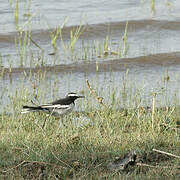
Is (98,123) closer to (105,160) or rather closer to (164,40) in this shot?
(105,160)

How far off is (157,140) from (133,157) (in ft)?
2.24

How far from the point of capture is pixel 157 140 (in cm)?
482

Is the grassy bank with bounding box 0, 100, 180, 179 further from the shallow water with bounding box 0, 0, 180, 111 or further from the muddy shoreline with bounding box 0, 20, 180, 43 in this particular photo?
the muddy shoreline with bounding box 0, 20, 180, 43

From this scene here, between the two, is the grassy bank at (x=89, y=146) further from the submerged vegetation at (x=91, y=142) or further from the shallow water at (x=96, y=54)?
the shallow water at (x=96, y=54)

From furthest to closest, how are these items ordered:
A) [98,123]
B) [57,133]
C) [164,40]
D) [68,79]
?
[164,40]
[68,79]
[98,123]
[57,133]

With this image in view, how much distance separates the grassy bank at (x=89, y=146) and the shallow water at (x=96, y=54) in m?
0.66

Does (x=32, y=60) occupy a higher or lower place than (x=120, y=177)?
higher

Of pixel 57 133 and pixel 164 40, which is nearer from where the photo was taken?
pixel 57 133

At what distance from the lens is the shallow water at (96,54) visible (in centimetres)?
780

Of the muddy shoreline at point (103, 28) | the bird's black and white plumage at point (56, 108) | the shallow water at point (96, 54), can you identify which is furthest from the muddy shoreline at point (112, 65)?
the bird's black and white plumage at point (56, 108)

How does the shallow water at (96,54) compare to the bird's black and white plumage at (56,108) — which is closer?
the bird's black and white plumage at (56,108)

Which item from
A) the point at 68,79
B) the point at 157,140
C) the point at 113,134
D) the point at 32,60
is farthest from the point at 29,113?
the point at 32,60

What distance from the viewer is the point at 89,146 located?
15.3 feet

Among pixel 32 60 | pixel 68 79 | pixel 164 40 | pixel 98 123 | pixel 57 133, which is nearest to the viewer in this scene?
pixel 57 133
